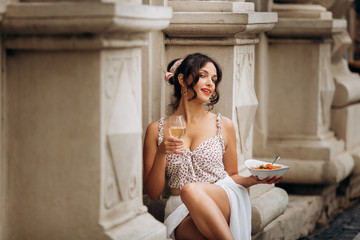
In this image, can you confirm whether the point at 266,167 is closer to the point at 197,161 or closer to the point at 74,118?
the point at 197,161

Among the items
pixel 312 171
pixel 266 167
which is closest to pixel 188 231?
pixel 266 167

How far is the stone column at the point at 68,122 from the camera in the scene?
10.4 feet

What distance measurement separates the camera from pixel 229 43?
184 inches

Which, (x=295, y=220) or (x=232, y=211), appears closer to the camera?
(x=232, y=211)

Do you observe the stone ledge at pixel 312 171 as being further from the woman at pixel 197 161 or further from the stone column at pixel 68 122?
the stone column at pixel 68 122

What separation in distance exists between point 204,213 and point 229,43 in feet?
3.73

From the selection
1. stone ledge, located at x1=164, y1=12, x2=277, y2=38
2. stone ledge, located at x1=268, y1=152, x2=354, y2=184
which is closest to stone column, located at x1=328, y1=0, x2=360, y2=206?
stone ledge, located at x1=268, y1=152, x2=354, y2=184

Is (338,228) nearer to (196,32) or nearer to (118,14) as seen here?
(196,32)

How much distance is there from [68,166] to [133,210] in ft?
1.35

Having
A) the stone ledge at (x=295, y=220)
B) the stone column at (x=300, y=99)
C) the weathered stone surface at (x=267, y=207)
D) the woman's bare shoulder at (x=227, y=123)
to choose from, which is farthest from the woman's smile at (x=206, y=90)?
the stone column at (x=300, y=99)

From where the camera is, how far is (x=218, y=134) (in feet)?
14.5

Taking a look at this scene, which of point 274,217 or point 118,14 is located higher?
point 118,14

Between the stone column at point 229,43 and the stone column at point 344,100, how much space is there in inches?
80.3

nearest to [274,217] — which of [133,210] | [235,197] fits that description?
[235,197]
